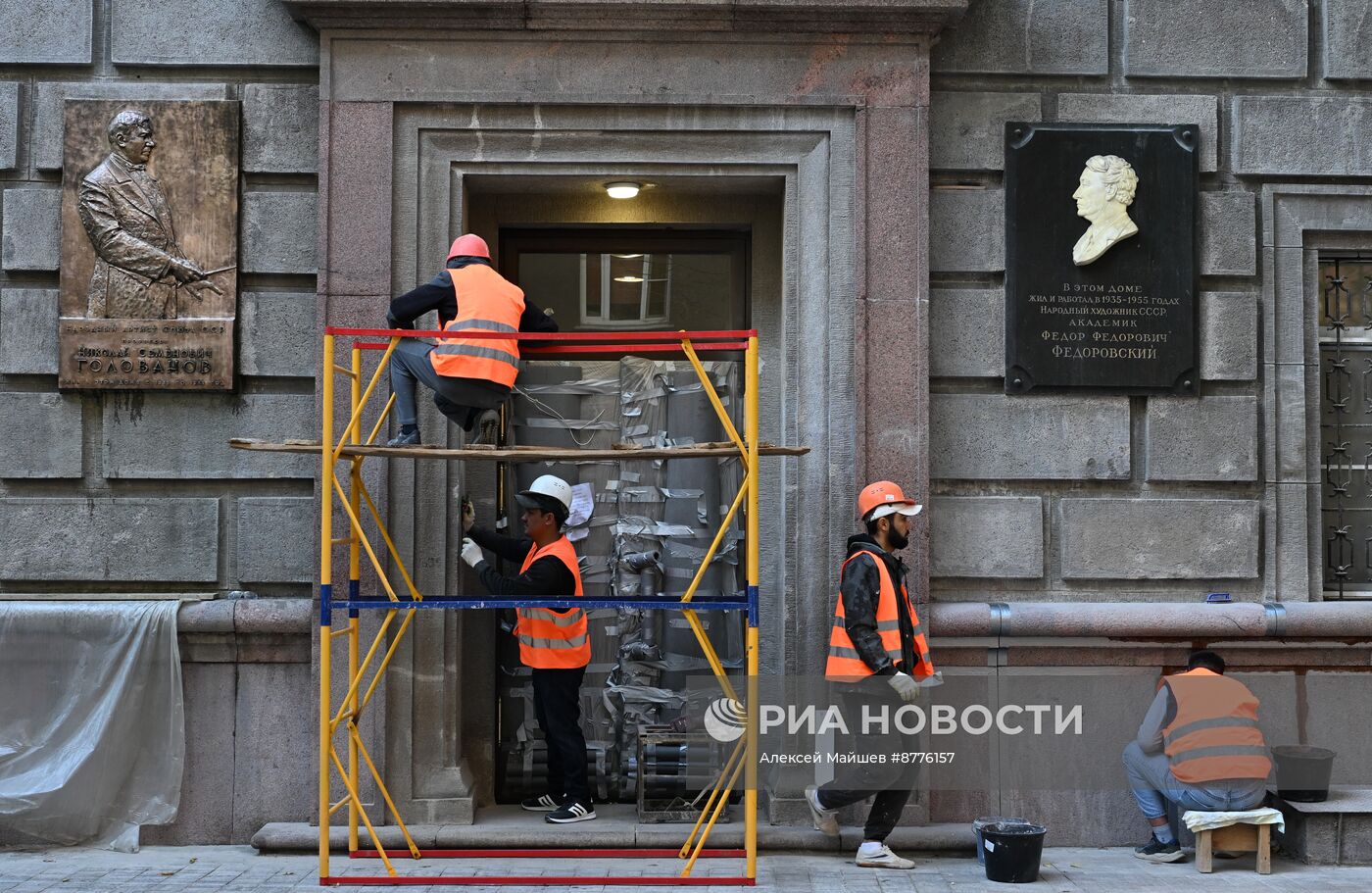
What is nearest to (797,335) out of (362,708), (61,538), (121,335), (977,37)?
(977,37)

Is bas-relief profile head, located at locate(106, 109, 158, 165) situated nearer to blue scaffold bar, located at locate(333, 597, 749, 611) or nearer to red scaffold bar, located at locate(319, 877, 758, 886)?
blue scaffold bar, located at locate(333, 597, 749, 611)

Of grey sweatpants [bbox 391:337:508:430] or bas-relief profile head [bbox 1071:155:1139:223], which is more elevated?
bas-relief profile head [bbox 1071:155:1139:223]

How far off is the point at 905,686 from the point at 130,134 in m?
5.70

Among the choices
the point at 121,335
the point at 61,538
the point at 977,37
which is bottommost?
the point at 61,538

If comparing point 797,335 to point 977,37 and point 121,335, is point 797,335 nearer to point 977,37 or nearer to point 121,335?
point 977,37

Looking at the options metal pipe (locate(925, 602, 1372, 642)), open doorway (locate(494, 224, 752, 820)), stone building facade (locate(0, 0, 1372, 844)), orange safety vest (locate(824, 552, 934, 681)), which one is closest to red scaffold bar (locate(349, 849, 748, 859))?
stone building facade (locate(0, 0, 1372, 844))

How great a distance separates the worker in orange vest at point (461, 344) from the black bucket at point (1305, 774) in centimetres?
500

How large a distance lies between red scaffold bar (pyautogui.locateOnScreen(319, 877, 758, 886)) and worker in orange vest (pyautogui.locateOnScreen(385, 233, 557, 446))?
2.35 meters

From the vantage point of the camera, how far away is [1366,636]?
841 centimetres

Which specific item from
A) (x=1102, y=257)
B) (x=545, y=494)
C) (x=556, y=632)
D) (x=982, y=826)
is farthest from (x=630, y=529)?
(x=1102, y=257)

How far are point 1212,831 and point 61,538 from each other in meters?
6.98

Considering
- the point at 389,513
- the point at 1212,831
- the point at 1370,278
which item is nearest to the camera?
the point at 1212,831

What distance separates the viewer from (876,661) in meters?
7.39

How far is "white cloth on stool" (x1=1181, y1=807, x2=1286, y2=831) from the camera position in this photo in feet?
24.6
